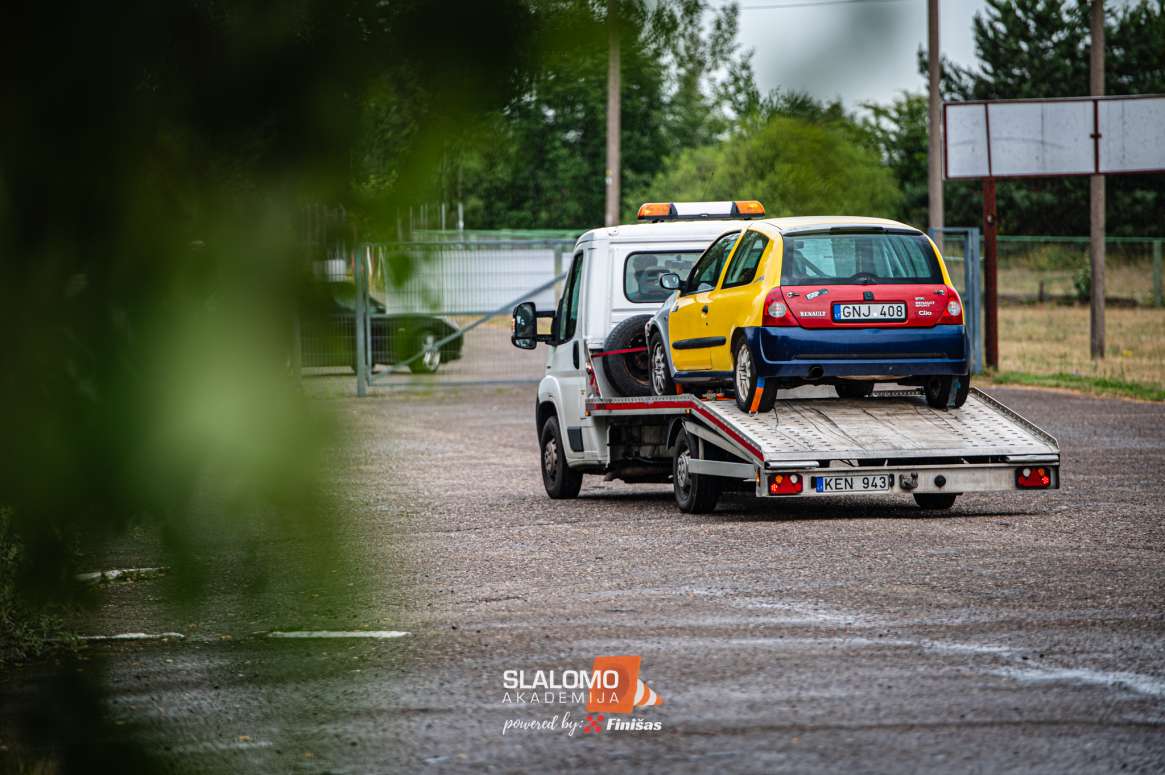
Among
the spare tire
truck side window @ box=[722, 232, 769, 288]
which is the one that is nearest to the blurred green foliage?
truck side window @ box=[722, 232, 769, 288]

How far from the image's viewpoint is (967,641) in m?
7.10

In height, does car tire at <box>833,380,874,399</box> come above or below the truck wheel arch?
above

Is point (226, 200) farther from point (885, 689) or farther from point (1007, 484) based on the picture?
point (1007, 484)

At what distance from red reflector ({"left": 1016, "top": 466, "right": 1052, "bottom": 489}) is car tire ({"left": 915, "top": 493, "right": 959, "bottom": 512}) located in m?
0.86

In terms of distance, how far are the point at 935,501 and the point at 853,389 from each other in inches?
49.7

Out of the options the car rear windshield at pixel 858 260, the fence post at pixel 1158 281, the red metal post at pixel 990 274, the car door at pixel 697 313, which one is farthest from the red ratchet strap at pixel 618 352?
the fence post at pixel 1158 281

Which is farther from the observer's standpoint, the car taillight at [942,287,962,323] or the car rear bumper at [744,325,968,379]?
the car taillight at [942,287,962,323]

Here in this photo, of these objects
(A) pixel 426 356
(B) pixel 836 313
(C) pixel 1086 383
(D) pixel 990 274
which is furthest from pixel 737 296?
(D) pixel 990 274

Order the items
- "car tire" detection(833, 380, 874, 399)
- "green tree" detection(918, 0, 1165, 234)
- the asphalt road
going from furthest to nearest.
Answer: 1. "car tire" detection(833, 380, 874, 399)
2. the asphalt road
3. "green tree" detection(918, 0, 1165, 234)

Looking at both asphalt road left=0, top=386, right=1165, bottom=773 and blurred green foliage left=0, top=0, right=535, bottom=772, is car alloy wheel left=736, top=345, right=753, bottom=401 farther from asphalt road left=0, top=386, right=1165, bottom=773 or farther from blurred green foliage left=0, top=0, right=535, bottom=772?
blurred green foliage left=0, top=0, right=535, bottom=772

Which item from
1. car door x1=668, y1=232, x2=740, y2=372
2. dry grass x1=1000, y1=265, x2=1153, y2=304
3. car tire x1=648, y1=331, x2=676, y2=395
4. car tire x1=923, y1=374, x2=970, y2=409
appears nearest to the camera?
car tire x1=923, y1=374, x2=970, y2=409

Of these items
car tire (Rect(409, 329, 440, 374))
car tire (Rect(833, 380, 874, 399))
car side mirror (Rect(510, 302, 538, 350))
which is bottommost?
car tire (Rect(833, 380, 874, 399))

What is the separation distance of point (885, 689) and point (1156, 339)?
32.8m

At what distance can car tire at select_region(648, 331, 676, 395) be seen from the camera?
13719 mm
